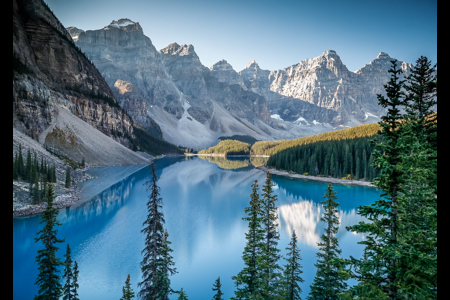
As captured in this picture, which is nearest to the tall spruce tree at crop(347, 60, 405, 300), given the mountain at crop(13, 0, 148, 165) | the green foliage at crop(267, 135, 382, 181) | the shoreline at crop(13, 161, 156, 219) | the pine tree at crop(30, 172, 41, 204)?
the shoreline at crop(13, 161, 156, 219)

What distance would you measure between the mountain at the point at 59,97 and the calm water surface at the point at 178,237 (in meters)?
34.4

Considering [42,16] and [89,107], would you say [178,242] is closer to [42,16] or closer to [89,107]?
[89,107]

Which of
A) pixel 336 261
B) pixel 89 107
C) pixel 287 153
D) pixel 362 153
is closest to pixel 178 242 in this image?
pixel 336 261

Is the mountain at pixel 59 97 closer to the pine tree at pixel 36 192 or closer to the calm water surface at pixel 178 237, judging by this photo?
the calm water surface at pixel 178 237

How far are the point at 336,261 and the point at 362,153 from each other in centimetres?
6889

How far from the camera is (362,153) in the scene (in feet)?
215

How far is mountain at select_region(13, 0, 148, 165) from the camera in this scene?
66.9m

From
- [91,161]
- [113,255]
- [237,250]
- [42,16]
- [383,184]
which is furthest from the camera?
[42,16]

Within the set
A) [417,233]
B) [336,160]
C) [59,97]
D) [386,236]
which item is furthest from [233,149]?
[417,233]

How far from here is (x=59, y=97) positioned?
8619 cm

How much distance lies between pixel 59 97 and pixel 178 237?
8759 cm

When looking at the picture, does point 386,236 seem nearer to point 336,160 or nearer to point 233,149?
point 336,160

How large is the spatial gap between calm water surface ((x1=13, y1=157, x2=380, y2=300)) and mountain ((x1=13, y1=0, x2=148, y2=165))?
113ft

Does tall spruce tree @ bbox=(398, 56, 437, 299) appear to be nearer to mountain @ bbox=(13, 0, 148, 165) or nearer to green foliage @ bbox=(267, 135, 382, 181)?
green foliage @ bbox=(267, 135, 382, 181)
